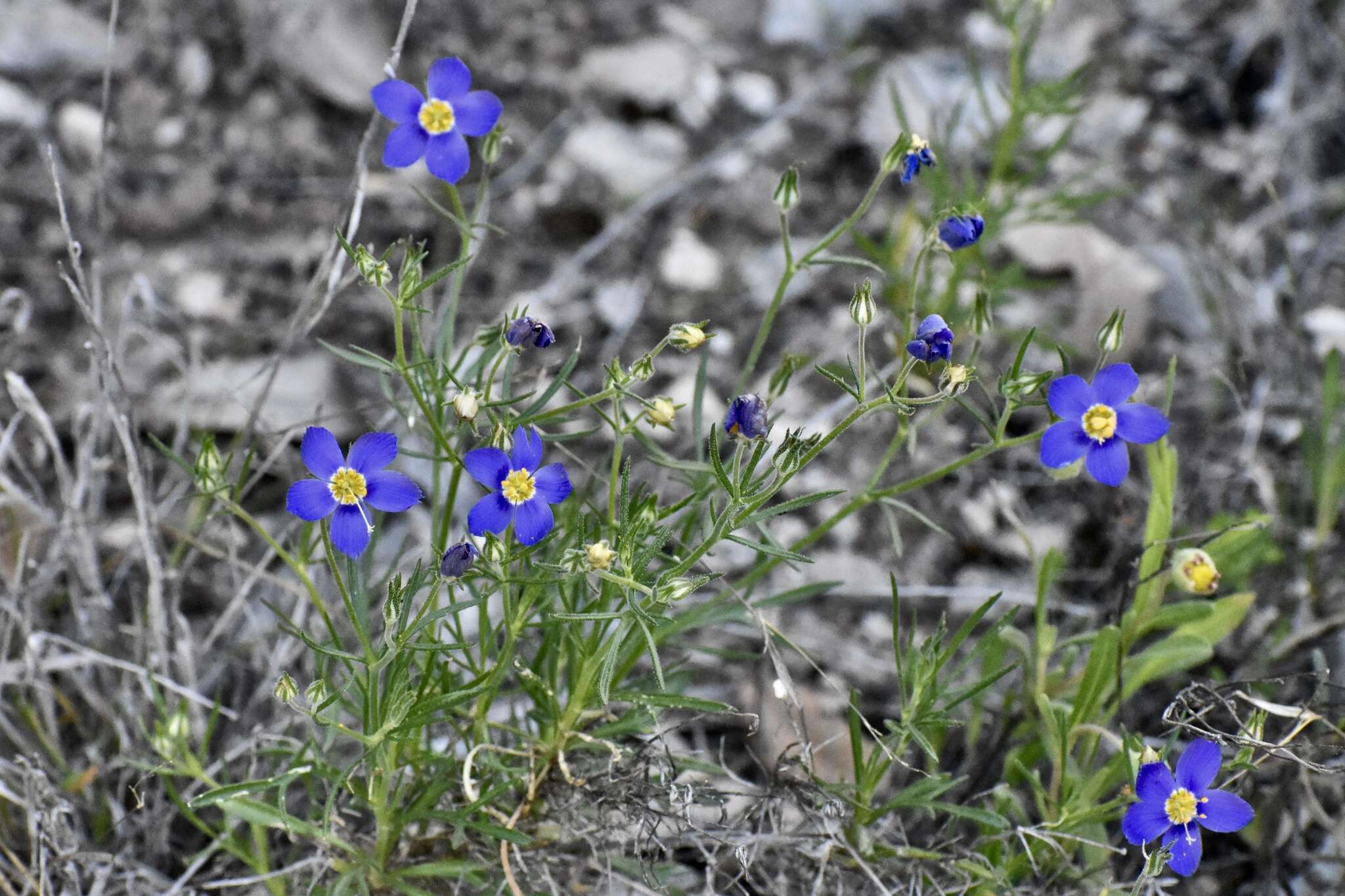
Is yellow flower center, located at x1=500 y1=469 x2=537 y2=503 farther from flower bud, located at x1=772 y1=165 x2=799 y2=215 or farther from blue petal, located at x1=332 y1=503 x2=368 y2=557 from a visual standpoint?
flower bud, located at x1=772 y1=165 x2=799 y2=215

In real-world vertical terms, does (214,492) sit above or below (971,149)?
below

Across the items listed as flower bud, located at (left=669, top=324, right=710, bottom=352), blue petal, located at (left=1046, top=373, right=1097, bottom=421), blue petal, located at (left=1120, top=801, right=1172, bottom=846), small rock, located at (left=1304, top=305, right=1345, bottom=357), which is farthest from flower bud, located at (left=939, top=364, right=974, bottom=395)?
small rock, located at (left=1304, top=305, right=1345, bottom=357)

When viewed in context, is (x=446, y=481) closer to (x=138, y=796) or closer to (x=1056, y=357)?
(x=138, y=796)

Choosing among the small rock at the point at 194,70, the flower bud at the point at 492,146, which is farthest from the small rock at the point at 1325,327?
the small rock at the point at 194,70

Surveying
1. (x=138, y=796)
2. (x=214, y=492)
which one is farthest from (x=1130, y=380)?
(x=138, y=796)

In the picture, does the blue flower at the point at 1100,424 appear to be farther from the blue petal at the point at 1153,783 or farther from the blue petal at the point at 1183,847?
the blue petal at the point at 1183,847

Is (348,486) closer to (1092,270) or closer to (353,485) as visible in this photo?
(353,485)
